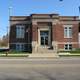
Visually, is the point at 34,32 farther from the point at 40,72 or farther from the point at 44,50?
the point at 40,72

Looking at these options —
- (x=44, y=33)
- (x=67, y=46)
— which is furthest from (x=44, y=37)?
(x=67, y=46)

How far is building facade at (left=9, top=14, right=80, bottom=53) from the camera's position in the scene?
2245 inches

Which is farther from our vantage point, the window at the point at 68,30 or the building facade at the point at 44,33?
the window at the point at 68,30

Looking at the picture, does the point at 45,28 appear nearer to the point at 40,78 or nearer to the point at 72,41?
the point at 72,41

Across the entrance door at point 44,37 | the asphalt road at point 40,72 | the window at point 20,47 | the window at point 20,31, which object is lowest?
the asphalt road at point 40,72

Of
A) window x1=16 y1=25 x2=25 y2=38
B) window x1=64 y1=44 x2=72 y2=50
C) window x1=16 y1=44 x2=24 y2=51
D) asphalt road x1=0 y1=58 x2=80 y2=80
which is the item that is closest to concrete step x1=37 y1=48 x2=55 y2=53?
window x1=64 y1=44 x2=72 y2=50

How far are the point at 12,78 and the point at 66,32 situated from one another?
44901mm

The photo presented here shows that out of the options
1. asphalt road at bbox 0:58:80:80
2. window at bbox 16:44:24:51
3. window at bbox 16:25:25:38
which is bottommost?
asphalt road at bbox 0:58:80:80

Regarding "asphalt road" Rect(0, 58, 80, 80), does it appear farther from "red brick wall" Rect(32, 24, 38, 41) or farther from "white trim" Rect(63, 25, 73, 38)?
"white trim" Rect(63, 25, 73, 38)

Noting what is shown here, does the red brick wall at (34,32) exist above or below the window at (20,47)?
above

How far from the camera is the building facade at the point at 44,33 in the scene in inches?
2245

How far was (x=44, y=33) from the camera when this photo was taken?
58312 millimetres

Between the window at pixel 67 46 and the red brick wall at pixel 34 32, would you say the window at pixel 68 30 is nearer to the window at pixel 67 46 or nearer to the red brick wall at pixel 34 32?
the window at pixel 67 46

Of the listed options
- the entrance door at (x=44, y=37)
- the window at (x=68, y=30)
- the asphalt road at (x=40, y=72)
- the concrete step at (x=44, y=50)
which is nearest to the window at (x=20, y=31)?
the entrance door at (x=44, y=37)
